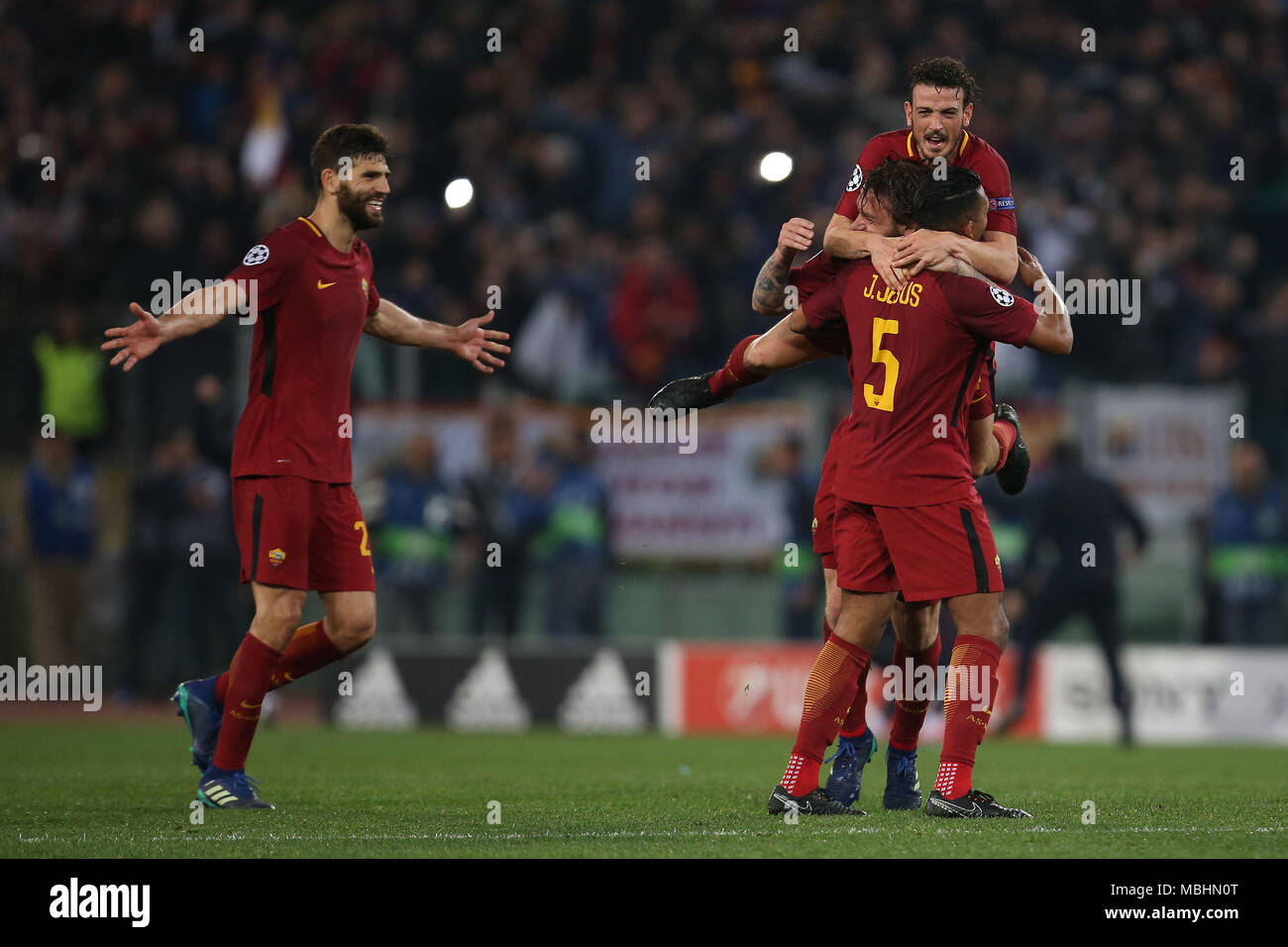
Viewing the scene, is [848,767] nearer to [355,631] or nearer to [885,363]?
[885,363]

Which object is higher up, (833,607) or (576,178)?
(576,178)

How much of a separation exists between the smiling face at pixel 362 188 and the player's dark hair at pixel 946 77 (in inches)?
84.9

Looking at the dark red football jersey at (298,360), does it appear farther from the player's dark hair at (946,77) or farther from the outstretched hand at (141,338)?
the player's dark hair at (946,77)

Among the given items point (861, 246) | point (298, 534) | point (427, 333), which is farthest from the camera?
point (427, 333)

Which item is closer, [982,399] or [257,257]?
[982,399]

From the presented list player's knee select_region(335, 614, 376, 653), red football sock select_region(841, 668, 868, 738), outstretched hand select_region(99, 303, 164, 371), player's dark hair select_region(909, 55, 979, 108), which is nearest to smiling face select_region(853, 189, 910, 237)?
player's dark hair select_region(909, 55, 979, 108)

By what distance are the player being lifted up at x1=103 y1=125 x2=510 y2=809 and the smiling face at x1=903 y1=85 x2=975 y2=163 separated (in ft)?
7.05

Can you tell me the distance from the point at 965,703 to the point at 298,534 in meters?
2.64

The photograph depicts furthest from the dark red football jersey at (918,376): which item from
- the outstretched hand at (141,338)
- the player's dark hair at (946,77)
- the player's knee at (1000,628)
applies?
the outstretched hand at (141,338)

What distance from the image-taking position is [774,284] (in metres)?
7.17

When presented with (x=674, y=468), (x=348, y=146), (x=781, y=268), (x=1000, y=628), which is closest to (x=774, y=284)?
(x=781, y=268)

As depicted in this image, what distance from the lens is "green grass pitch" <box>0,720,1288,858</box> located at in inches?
230

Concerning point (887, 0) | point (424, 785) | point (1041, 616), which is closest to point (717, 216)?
point (887, 0)

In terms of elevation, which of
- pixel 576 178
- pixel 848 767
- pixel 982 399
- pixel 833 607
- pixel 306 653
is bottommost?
pixel 848 767
